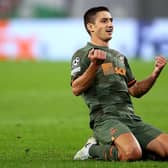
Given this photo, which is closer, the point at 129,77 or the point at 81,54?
the point at 81,54

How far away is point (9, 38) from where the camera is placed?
32875mm

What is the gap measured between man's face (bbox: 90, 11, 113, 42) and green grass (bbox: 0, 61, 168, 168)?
52.5 inches

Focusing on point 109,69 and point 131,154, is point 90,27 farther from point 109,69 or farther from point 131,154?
point 131,154

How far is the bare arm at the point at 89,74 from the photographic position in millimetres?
8383

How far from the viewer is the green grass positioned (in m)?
8.89

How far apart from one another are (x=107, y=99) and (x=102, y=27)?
2.48ft

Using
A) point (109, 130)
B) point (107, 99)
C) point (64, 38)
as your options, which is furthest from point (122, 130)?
point (64, 38)

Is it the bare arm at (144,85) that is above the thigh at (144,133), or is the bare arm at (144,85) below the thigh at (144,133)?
above

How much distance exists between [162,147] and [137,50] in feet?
79.7

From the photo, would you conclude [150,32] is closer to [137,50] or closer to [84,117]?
[137,50]

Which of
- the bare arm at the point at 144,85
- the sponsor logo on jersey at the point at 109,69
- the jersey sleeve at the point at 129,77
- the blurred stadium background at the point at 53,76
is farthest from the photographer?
the blurred stadium background at the point at 53,76

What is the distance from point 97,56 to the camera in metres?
8.37

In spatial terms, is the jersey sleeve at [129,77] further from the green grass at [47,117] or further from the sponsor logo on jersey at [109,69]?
the green grass at [47,117]

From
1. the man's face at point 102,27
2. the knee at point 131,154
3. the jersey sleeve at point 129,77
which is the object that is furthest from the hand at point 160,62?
the knee at point 131,154
